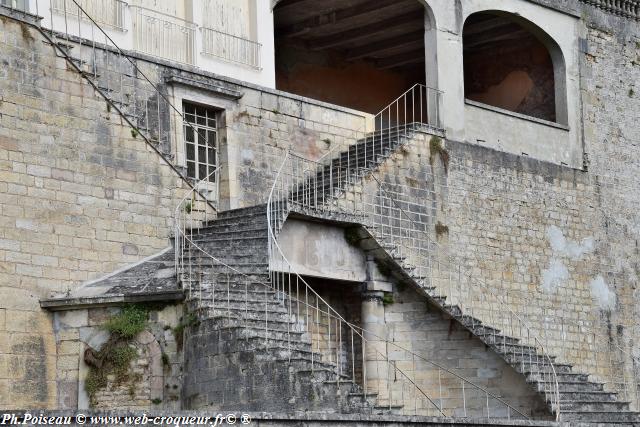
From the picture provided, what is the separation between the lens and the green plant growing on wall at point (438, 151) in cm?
2442

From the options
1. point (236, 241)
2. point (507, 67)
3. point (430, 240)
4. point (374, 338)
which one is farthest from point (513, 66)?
point (236, 241)

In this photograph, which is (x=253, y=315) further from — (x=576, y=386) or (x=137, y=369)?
(x=576, y=386)

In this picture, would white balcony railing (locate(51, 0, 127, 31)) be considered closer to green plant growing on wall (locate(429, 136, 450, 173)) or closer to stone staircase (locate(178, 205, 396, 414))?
stone staircase (locate(178, 205, 396, 414))

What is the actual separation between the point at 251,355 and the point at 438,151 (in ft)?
27.9

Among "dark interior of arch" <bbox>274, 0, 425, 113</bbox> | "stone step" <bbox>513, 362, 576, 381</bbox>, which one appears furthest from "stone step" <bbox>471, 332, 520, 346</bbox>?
"dark interior of arch" <bbox>274, 0, 425, 113</bbox>

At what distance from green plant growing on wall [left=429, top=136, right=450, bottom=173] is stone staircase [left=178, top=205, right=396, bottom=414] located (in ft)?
20.0

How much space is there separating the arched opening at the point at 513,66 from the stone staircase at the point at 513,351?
5.34m

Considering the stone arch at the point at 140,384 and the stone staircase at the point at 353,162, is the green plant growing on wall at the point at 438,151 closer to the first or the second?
the stone staircase at the point at 353,162

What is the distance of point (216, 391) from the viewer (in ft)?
56.6

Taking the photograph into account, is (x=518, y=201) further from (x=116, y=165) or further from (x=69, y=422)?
(x=69, y=422)

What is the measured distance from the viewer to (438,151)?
80.5 ft

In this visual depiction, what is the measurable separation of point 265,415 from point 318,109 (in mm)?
10392

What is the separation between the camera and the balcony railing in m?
22.5

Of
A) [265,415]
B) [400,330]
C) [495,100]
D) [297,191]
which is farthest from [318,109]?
[265,415]
